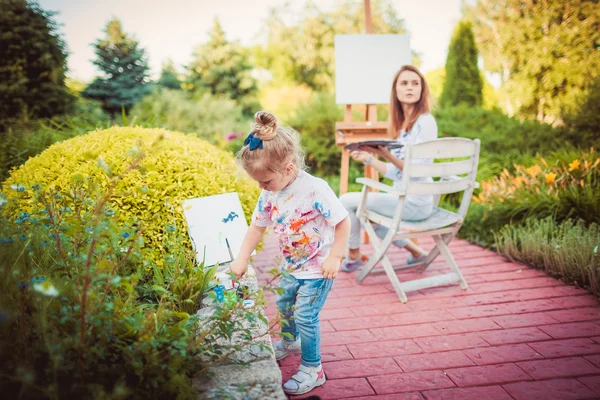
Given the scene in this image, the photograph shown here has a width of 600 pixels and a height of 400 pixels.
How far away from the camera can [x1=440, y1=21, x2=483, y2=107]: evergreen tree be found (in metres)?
11.9

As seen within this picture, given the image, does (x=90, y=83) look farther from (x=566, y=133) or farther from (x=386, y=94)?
(x=566, y=133)

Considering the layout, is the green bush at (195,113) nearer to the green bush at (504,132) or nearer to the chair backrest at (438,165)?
the green bush at (504,132)

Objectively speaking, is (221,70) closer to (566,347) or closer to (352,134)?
(352,134)

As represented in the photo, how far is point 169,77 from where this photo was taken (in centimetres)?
1659

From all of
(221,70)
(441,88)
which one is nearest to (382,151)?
(221,70)

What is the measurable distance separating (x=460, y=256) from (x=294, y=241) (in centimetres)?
241

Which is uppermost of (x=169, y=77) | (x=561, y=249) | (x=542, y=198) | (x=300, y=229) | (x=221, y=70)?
(x=221, y=70)

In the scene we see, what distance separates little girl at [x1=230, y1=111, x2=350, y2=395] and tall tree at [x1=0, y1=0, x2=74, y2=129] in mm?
5115

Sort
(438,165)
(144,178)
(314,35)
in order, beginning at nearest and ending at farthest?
1. (144,178)
2. (438,165)
3. (314,35)

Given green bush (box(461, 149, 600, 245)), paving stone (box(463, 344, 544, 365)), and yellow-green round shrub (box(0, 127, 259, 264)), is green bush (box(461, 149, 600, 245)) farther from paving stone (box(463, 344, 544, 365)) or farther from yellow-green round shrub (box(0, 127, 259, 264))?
yellow-green round shrub (box(0, 127, 259, 264))

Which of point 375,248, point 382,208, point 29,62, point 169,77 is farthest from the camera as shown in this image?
point 169,77

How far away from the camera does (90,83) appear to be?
11.9 meters

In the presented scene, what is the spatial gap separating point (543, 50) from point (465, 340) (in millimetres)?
14596

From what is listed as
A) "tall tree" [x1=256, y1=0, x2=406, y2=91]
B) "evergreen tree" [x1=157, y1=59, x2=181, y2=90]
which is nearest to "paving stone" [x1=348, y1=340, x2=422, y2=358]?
"evergreen tree" [x1=157, y1=59, x2=181, y2=90]
